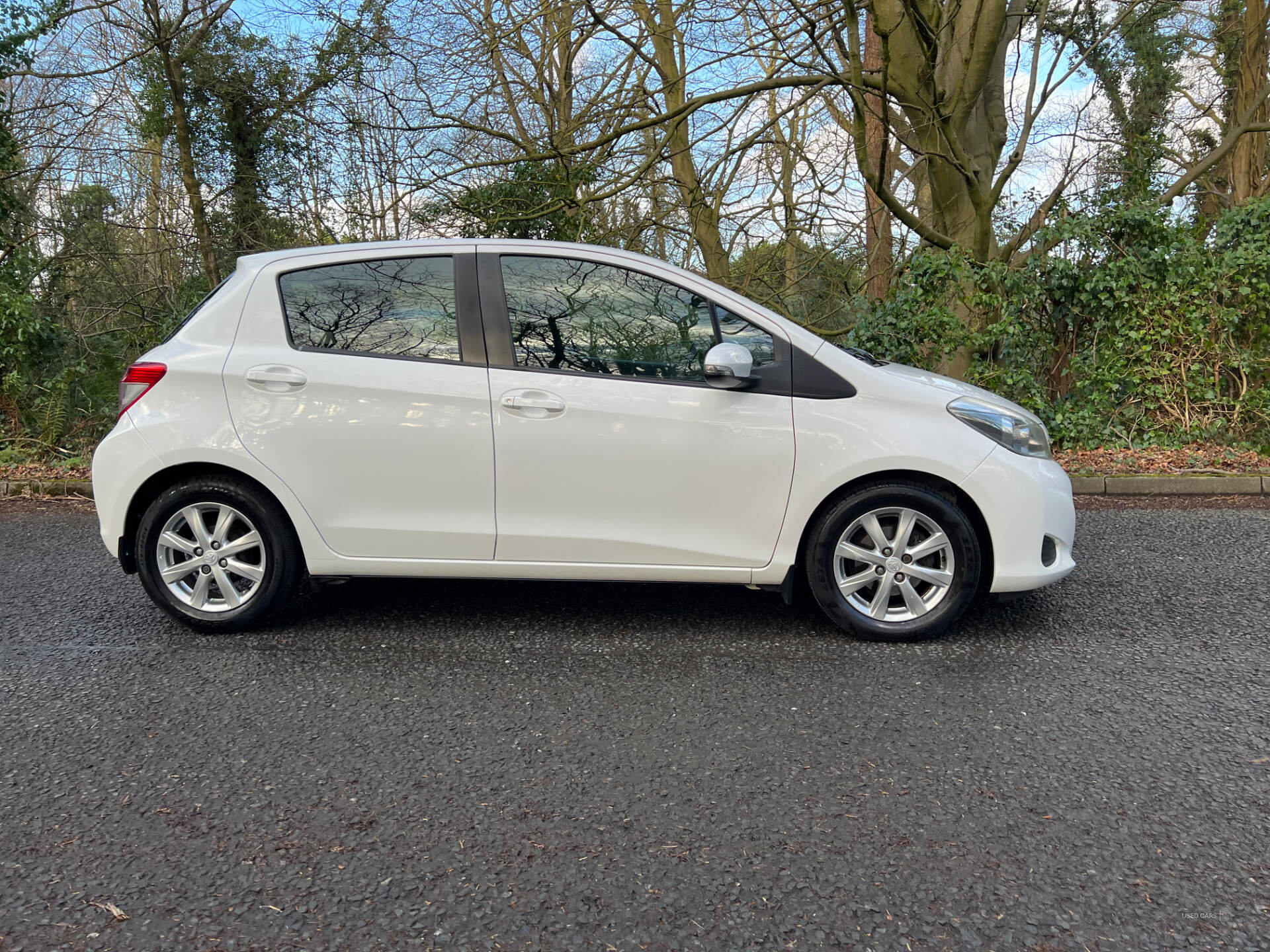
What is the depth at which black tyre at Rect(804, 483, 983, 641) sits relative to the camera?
12.9ft

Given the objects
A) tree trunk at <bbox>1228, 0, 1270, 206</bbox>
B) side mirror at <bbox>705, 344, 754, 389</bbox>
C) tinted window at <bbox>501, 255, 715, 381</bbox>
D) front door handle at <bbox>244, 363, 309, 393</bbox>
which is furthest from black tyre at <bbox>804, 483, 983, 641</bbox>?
tree trunk at <bbox>1228, 0, 1270, 206</bbox>

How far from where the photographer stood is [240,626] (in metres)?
4.13

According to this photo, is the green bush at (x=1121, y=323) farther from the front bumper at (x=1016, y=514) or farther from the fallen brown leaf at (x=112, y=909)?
the fallen brown leaf at (x=112, y=909)

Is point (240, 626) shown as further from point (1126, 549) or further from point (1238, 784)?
point (1126, 549)

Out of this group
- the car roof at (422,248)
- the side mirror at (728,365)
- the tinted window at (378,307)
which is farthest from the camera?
the car roof at (422,248)

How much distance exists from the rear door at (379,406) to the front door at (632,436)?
0.42 feet

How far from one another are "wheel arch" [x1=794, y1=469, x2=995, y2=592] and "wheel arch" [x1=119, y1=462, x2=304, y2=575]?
2.30m

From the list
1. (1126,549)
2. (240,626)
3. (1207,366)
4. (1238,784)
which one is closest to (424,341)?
(240,626)

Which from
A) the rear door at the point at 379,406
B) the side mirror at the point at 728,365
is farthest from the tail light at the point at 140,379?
the side mirror at the point at 728,365

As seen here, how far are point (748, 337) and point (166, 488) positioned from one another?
8.88 feet

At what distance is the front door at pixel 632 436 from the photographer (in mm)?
3875

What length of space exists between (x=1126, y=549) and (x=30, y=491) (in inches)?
339

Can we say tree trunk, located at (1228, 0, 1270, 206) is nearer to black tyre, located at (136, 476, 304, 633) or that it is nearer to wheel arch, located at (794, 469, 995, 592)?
wheel arch, located at (794, 469, 995, 592)

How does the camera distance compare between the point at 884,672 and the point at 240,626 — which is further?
the point at 240,626
